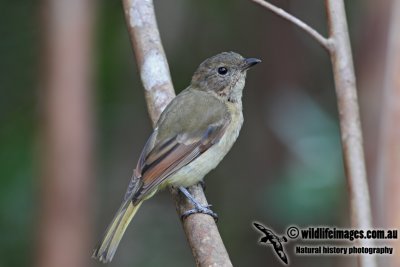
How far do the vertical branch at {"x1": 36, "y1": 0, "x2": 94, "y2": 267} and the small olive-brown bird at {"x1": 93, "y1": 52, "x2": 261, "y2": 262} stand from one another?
2.20ft

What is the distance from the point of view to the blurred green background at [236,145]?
231 inches

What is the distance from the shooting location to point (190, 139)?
4.45 m

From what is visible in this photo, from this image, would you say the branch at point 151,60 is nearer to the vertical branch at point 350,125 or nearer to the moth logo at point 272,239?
the moth logo at point 272,239

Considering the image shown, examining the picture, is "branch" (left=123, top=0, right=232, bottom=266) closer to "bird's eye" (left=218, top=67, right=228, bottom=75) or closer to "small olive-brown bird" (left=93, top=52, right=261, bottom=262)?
"small olive-brown bird" (left=93, top=52, right=261, bottom=262)

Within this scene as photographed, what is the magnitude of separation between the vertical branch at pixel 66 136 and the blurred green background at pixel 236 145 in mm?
783

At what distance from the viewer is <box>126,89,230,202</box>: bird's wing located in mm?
4145

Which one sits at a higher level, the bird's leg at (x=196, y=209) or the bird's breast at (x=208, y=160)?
the bird's breast at (x=208, y=160)

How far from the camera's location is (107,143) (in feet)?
21.9

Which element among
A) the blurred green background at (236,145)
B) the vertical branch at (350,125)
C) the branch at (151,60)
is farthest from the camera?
the blurred green background at (236,145)

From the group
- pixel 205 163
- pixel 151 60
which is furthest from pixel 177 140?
pixel 151 60

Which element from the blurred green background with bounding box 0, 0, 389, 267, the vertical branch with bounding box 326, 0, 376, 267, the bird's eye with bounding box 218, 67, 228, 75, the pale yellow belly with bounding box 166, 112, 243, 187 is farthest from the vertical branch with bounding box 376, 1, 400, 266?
the blurred green background with bounding box 0, 0, 389, 267

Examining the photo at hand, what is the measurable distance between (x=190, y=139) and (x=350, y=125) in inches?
70.8

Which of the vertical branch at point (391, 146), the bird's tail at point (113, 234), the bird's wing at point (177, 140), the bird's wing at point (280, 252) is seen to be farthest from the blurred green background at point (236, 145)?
the vertical branch at point (391, 146)

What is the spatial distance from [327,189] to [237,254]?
1591 mm
